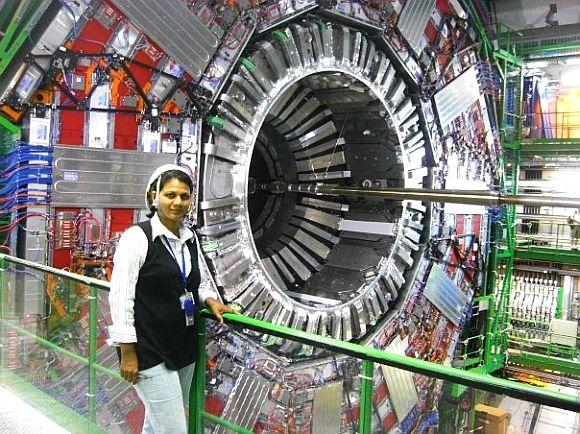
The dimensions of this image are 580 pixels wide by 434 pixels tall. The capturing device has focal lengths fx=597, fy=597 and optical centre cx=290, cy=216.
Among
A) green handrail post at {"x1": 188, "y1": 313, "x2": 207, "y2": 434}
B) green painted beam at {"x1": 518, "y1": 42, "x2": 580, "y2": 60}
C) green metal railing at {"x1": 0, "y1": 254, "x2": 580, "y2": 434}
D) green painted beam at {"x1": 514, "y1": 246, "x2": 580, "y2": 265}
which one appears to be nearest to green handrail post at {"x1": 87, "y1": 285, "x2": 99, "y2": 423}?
green metal railing at {"x1": 0, "y1": 254, "x2": 580, "y2": 434}

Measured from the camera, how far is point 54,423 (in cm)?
341

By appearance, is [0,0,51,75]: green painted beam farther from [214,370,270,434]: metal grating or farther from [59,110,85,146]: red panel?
[214,370,270,434]: metal grating

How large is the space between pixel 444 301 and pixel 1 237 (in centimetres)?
429

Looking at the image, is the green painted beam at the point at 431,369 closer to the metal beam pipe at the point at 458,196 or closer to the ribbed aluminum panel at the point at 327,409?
the ribbed aluminum panel at the point at 327,409

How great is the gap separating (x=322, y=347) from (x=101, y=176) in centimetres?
199

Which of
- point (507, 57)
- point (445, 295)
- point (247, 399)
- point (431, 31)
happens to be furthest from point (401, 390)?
point (507, 57)

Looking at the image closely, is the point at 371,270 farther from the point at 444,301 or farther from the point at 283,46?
the point at 283,46

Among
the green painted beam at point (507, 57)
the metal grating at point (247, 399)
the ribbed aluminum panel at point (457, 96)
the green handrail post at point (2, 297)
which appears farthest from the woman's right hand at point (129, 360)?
the green painted beam at point (507, 57)

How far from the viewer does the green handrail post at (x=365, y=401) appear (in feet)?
6.89

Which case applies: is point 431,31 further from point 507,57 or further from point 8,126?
point 8,126

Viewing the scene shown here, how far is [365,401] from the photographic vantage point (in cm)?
214

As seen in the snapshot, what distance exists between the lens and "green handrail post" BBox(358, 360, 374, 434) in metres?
2.10

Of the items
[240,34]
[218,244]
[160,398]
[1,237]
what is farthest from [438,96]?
[160,398]

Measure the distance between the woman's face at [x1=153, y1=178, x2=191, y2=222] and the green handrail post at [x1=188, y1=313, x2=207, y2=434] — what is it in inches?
19.8
